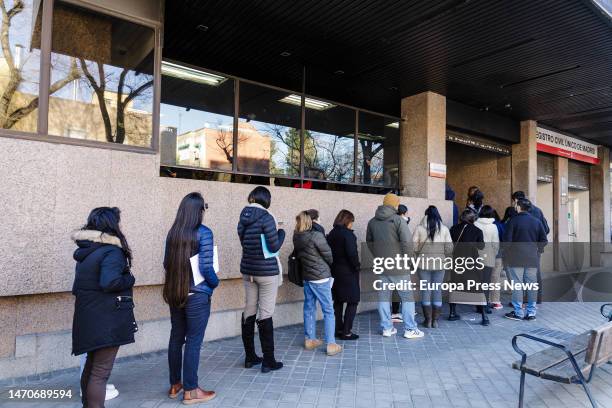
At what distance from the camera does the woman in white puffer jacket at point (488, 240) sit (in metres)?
6.42

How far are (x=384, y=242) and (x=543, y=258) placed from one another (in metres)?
9.23

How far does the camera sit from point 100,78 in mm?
4812

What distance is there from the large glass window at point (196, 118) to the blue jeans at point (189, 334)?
293cm

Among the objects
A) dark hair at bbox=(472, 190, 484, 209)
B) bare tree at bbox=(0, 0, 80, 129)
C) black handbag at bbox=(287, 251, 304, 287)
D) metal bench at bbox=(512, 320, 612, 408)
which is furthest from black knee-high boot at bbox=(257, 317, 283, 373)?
dark hair at bbox=(472, 190, 484, 209)

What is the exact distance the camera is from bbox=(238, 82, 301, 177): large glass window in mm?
6770

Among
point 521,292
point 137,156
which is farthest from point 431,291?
point 137,156

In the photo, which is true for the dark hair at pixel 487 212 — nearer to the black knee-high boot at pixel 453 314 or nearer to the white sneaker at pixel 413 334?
the black knee-high boot at pixel 453 314

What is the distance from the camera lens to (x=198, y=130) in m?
6.28

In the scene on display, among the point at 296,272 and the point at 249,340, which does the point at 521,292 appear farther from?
the point at 249,340

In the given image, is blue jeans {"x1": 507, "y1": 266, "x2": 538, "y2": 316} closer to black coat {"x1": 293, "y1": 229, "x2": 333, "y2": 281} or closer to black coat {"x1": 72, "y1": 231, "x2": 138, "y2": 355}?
black coat {"x1": 293, "y1": 229, "x2": 333, "y2": 281}

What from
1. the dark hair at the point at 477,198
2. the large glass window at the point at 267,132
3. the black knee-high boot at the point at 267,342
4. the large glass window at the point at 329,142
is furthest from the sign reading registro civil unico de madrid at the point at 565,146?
the black knee-high boot at the point at 267,342

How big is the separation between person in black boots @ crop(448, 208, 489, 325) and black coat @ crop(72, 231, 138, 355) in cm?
512

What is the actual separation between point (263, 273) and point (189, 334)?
3.18 ft

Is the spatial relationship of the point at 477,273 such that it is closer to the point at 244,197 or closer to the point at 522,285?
the point at 522,285
